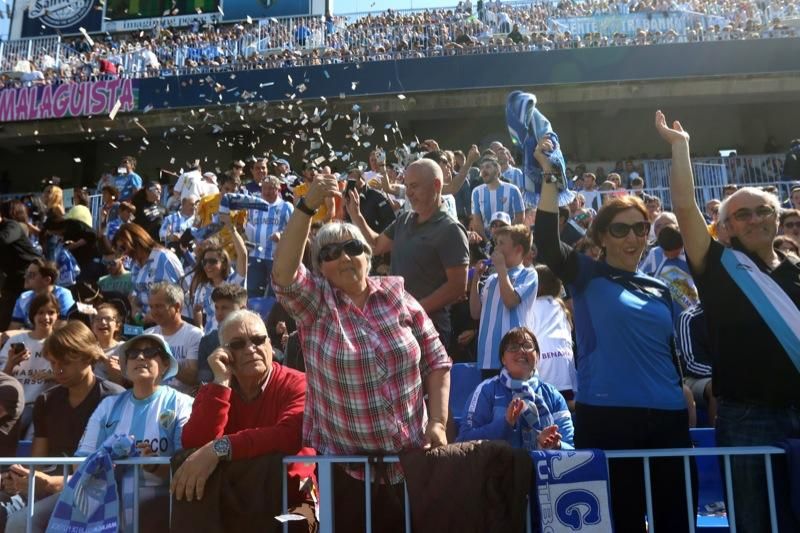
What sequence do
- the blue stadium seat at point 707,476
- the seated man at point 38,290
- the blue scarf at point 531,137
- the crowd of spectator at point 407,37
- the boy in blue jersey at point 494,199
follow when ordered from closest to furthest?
the blue scarf at point 531,137
the blue stadium seat at point 707,476
the seated man at point 38,290
the boy in blue jersey at point 494,199
the crowd of spectator at point 407,37

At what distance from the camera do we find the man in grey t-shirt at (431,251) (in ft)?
13.8

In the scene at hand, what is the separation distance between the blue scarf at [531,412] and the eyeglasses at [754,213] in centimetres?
120

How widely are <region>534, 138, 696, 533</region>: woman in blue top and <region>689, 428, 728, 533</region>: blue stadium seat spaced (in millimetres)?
787

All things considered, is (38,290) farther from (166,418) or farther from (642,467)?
(642,467)

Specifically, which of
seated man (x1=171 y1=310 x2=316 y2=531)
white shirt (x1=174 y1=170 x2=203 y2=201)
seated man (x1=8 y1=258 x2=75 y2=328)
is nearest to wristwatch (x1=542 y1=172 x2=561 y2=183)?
seated man (x1=171 y1=310 x2=316 y2=531)

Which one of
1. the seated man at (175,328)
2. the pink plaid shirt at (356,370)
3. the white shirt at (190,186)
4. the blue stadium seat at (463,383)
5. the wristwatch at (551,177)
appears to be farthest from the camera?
the white shirt at (190,186)

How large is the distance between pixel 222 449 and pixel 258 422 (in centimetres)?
31

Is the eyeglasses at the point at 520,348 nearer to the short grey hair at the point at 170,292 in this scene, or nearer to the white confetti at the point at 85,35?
the short grey hair at the point at 170,292

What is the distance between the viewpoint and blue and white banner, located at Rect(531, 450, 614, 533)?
2.73 m

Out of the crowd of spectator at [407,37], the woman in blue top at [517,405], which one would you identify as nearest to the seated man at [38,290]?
the woman in blue top at [517,405]

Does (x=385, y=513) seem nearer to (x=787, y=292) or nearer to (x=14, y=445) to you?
(x=787, y=292)

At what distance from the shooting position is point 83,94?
1881 cm

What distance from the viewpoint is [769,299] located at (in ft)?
9.86

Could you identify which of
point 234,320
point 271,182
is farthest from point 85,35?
point 234,320
